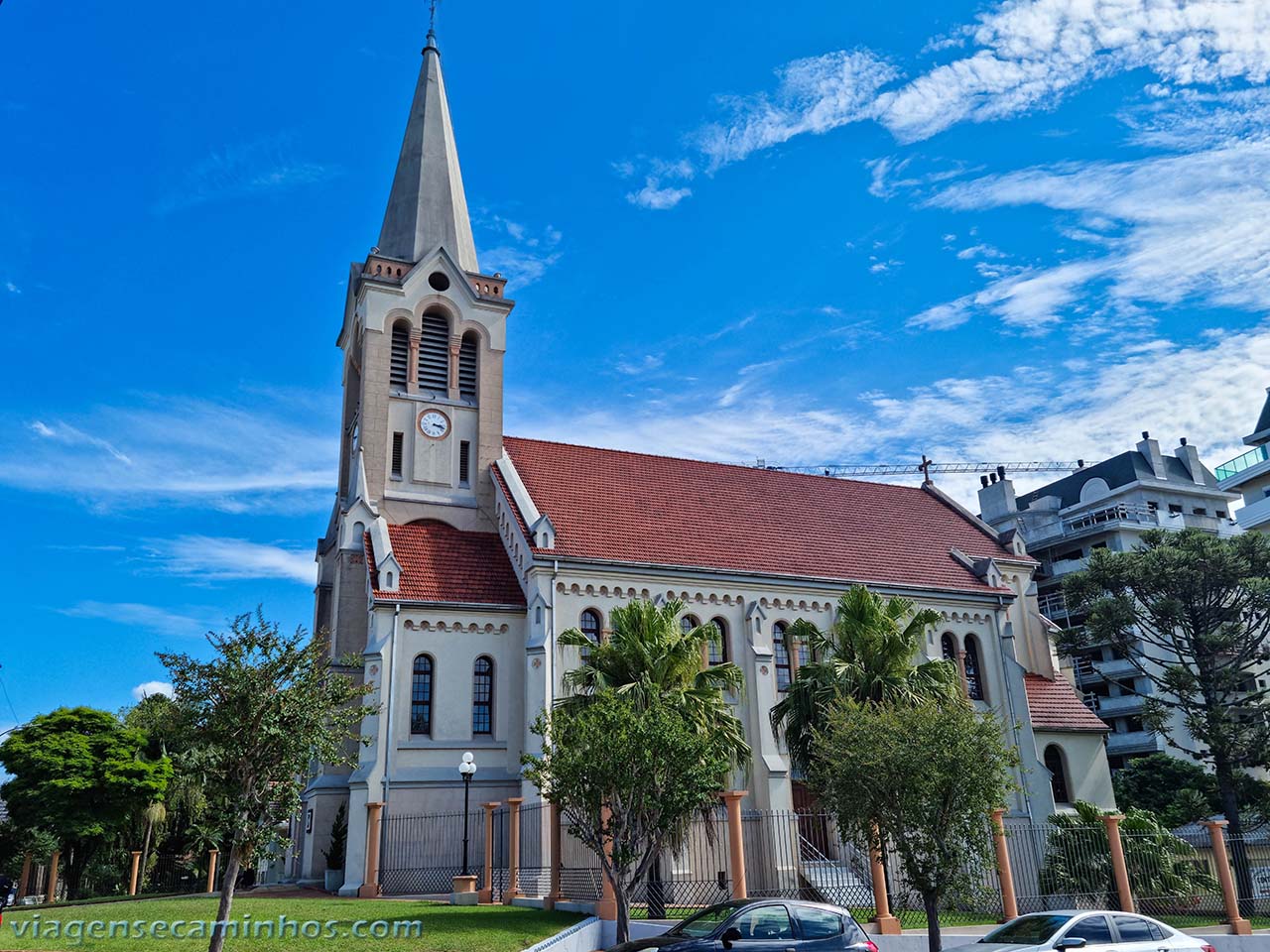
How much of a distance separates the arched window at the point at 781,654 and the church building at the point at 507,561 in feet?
0.29

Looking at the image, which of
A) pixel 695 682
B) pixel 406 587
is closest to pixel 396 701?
pixel 406 587

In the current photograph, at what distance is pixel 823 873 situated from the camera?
29.1 m

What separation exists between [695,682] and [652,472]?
51.7 feet

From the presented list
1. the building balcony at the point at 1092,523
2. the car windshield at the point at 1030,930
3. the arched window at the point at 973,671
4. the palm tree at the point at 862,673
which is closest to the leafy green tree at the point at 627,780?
the palm tree at the point at 862,673

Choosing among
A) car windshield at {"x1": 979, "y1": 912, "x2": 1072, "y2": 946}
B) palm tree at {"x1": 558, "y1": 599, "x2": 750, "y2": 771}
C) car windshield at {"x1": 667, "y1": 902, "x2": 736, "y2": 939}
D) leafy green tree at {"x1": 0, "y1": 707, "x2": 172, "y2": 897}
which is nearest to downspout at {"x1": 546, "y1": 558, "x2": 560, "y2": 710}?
palm tree at {"x1": 558, "y1": 599, "x2": 750, "y2": 771}

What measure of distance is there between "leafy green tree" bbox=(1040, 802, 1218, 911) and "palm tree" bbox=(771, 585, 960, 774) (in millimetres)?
5047

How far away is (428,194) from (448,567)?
1685 centimetres

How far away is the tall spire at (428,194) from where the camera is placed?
40.5 meters

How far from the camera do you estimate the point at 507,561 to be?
35.5 metres

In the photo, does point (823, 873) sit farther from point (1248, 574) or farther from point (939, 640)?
point (1248, 574)

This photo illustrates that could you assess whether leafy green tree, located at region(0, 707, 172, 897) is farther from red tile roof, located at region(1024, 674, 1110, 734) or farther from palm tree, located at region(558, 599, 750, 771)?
red tile roof, located at region(1024, 674, 1110, 734)

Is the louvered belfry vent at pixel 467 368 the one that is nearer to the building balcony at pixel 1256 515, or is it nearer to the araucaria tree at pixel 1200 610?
the araucaria tree at pixel 1200 610

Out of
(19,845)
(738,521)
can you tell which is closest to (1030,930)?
(738,521)

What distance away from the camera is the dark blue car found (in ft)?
48.2
